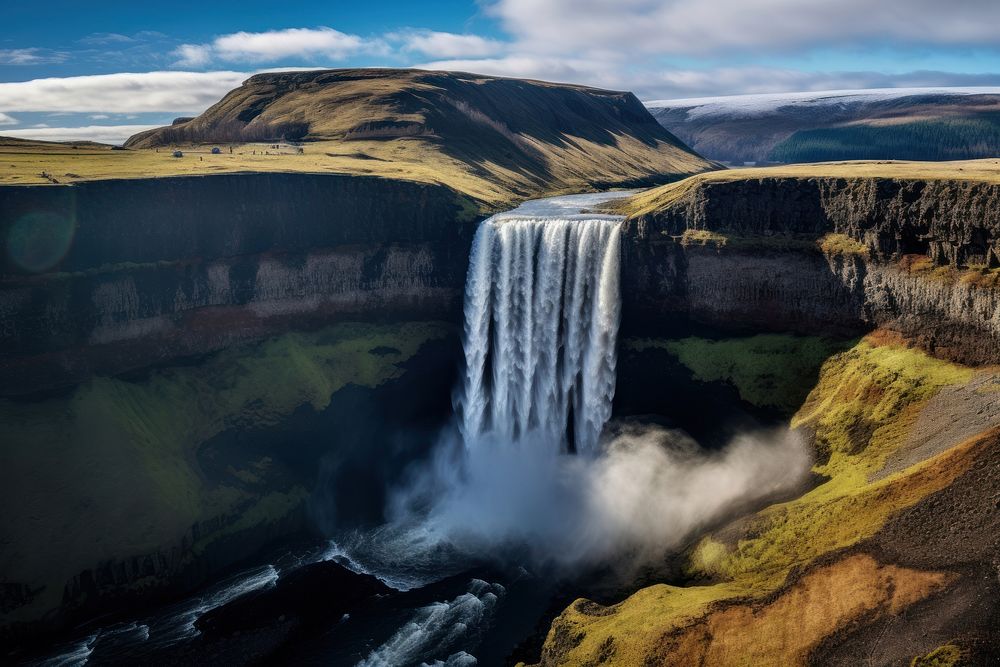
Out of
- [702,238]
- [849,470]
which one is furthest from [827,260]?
[849,470]

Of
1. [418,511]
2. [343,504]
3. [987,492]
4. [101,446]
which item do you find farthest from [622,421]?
[101,446]

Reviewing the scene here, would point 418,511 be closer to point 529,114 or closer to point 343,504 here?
point 343,504

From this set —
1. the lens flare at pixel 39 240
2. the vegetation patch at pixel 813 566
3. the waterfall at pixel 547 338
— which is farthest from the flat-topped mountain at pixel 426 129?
the vegetation patch at pixel 813 566

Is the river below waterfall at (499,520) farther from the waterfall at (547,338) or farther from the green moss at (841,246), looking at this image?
the green moss at (841,246)

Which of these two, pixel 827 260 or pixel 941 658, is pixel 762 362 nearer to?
pixel 827 260

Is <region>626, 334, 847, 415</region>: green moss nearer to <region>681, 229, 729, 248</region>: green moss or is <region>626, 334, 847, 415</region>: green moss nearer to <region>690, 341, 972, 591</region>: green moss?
<region>690, 341, 972, 591</region>: green moss
